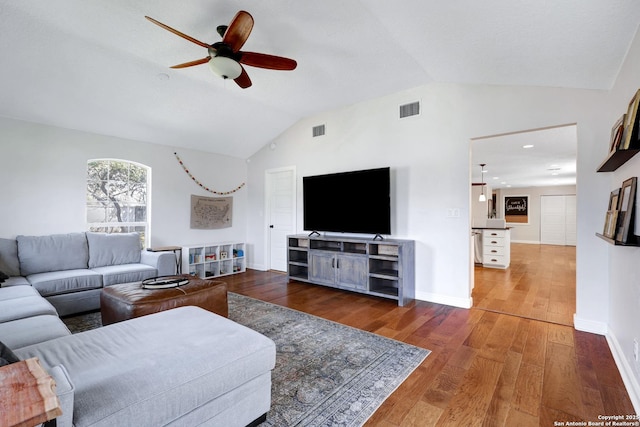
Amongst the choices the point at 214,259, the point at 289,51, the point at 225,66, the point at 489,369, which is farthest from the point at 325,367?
the point at 214,259

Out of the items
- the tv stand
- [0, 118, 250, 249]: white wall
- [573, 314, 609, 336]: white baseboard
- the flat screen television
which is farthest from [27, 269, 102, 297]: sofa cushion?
[573, 314, 609, 336]: white baseboard

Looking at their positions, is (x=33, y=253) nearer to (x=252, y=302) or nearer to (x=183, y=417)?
(x=252, y=302)

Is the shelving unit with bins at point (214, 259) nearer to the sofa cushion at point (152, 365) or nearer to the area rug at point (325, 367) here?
the area rug at point (325, 367)

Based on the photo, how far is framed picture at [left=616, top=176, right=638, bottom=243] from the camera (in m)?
1.80

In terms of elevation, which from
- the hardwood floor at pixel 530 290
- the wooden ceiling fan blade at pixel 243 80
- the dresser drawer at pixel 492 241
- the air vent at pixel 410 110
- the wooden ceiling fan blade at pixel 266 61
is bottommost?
the hardwood floor at pixel 530 290

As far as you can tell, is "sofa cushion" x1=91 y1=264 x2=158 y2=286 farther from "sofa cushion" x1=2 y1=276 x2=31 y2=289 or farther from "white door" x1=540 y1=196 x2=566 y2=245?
"white door" x1=540 y1=196 x2=566 y2=245

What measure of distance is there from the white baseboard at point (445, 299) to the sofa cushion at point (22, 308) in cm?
369

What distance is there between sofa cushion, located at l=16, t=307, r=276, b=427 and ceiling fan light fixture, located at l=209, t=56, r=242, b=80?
1.89m

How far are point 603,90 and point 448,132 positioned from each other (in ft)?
4.53

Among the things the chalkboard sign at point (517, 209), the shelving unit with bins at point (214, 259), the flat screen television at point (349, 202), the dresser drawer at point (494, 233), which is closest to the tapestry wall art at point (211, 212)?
the shelving unit with bins at point (214, 259)

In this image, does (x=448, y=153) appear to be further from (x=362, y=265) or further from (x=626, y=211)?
(x=626, y=211)

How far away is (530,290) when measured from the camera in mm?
4258

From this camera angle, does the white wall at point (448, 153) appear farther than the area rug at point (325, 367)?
Yes

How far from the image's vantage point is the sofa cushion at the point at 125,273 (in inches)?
135
